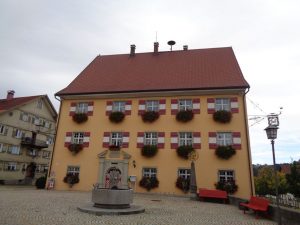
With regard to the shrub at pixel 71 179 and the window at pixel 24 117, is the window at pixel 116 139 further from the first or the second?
the window at pixel 24 117

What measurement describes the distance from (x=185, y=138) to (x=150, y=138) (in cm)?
256

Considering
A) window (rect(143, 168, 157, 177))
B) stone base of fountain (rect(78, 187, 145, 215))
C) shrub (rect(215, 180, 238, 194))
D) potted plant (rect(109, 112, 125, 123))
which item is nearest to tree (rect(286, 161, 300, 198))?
shrub (rect(215, 180, 238, 194))

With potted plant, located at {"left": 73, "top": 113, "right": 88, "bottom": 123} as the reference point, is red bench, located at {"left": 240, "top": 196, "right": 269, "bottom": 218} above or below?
below

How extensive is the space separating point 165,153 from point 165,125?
2050mm

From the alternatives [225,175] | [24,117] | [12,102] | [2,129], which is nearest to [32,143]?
[24,117]

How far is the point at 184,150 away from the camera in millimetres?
19016

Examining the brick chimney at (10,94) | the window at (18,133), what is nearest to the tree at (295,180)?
the window at (18,133)

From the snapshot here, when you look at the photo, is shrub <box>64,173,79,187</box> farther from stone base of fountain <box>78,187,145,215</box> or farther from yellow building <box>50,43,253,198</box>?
stone base of fountain <box>78,187,145,215</box>

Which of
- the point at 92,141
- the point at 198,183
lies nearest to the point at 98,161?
the point at 92,141

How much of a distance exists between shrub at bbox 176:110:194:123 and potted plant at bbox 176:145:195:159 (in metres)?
1.95

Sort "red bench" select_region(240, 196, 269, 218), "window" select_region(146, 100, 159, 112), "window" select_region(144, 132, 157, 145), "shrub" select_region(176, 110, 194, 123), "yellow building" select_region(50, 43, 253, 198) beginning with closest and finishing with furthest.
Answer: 1. "red bench" select_region(240, 196, 269, 218)
2. "yellow building" select_region(50, 43, 253, 198)
3. "shrub" select_region(176, 110, 194, 123)
4. "window" select_region(144, 132, 157, 145)
5. "window" select_region(146, 100, 159, 112)

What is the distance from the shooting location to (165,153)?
64.5ft

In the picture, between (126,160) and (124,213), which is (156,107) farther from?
(124,213)

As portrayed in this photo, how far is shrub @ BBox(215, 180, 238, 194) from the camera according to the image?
58.1 ft
